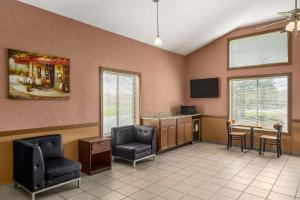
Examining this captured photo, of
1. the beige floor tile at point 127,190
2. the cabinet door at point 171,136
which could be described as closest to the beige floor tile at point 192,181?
the beige floor tile at point 127,190

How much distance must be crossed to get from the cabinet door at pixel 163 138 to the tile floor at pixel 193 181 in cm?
30

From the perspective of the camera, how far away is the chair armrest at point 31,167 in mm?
2898

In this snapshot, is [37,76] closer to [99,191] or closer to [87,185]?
[87,185]

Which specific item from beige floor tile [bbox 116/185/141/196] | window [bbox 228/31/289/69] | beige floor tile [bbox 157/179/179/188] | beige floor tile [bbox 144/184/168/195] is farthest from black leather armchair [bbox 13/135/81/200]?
window [bbox 228/31/289/69]

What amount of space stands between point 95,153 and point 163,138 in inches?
79.8

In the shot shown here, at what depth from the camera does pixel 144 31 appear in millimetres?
5277

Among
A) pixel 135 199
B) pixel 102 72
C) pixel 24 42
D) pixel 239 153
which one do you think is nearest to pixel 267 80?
pixel 239 153

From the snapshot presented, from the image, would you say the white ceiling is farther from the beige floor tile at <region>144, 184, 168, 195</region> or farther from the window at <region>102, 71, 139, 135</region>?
the beige floor tile at <region>144, 184, 168, 195</region>

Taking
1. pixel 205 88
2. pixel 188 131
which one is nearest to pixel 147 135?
pixel 188 131

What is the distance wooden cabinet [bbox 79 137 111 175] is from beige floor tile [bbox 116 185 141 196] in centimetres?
86

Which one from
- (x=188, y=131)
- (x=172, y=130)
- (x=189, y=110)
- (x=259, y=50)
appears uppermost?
(x=259, y=50)

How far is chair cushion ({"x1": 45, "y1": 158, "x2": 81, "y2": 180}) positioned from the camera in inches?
121

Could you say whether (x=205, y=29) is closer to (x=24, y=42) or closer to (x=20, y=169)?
(x=24, y=42)

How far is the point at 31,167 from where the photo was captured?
2900mm
